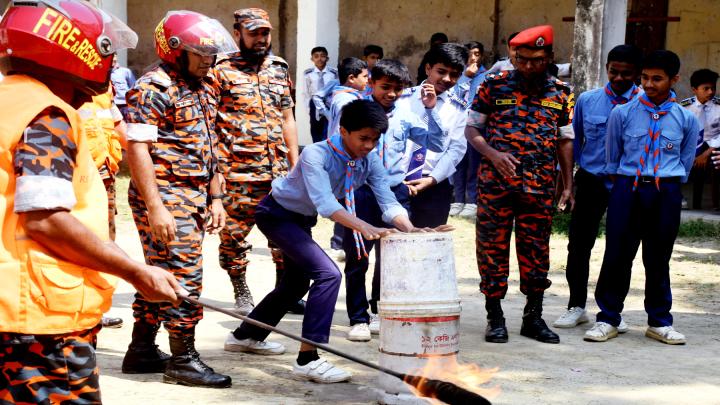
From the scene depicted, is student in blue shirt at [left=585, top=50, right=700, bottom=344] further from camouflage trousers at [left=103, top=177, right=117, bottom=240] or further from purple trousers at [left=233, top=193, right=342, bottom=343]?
camouflage trousers at [left=103, top=177, right=117, bottom=240]

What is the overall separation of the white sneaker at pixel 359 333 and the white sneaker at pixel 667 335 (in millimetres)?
1957

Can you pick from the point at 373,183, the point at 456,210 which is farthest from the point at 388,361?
the point at 456,210

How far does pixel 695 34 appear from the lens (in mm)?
14422

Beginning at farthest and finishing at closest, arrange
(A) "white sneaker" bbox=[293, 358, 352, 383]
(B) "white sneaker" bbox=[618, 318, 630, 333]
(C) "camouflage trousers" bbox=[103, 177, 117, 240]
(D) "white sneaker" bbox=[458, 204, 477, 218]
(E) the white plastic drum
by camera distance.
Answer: (D) "white sneaker" bbox=[458, 204, 477, 218] < (B) "white sneaker" bbox=[618, 318, 630, 333] < (C) "camouflage trousers" bbox=[103, 177, 117, 240] < (A) "white sneaker" bbox=[293, 358, 352, 383] < (E) the white plastic drum

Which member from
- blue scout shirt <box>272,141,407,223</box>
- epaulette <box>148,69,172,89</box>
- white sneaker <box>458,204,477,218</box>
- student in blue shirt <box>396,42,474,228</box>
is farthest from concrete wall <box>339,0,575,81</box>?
epaulette <box>148,69,172,89</box>

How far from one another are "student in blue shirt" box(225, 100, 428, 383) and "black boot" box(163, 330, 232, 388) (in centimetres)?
46

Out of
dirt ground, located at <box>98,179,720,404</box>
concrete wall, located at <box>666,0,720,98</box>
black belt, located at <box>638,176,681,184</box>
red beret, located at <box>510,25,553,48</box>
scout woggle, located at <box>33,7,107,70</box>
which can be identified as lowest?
dirt ground, located at <box>98,179,720,404</box>

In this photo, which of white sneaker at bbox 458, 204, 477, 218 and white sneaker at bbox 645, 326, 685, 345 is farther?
white sneaker at bbox 458, 204, 477, 218

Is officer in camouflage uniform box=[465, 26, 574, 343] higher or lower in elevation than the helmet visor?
lower

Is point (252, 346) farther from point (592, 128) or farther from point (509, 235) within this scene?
point (592, 128)

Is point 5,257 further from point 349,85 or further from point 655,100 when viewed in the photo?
point 349,85

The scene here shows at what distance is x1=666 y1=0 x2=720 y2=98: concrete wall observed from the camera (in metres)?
14.3

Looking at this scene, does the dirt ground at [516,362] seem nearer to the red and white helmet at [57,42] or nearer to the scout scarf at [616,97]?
the scout scarf at [616,97]

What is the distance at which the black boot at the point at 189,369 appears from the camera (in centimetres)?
518
